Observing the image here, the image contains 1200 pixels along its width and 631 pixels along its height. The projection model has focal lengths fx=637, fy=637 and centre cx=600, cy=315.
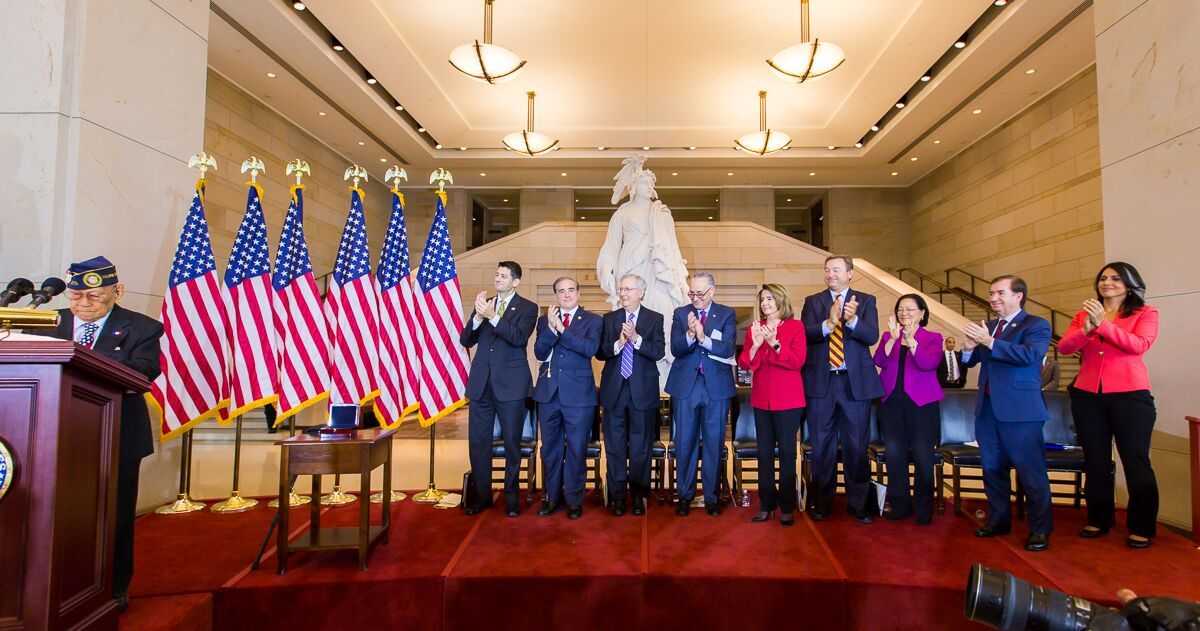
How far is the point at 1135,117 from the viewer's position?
4355 mm

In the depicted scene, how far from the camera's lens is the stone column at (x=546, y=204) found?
15952mm

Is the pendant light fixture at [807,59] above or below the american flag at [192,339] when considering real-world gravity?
above

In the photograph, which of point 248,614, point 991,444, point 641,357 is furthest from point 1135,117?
point 248,614

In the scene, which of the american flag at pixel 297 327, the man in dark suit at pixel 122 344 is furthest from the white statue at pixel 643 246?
the man in dark suit at pixel 122 344

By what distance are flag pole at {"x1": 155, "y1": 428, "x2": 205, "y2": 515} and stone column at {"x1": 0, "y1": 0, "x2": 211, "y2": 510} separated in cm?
15

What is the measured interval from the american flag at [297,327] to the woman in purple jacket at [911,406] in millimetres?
3610

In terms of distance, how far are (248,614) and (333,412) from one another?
35.5 inches

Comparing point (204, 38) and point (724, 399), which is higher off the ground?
point (204, 38)

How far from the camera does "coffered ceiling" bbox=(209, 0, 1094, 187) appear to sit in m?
7.75

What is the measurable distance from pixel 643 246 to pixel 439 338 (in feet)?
9.64

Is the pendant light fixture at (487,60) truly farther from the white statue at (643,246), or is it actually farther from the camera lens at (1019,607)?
the camera lens at (1019,607)

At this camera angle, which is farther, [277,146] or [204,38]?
[277,146]

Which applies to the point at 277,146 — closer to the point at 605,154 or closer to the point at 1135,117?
the point at 605,154

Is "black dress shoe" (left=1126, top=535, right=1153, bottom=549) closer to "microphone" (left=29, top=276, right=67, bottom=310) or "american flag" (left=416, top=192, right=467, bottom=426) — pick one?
"american flag" (left=416, top=192, right=467, bottom=426)
